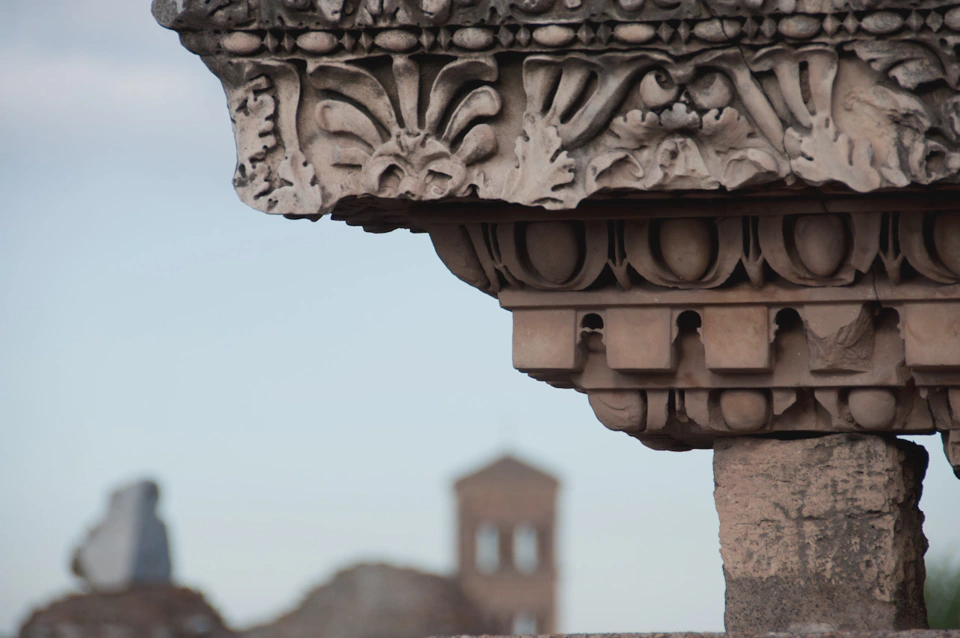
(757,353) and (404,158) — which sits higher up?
(404,158)

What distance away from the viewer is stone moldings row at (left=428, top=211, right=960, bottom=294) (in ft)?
12.4

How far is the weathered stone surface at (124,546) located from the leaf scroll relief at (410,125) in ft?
57.4

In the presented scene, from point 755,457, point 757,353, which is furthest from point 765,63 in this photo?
point 755,457

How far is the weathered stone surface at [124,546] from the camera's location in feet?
67.2

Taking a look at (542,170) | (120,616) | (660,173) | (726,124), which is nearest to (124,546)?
(120,616)

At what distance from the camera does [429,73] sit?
12.3 feet

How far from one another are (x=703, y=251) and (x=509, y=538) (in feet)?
147

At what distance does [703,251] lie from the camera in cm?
392

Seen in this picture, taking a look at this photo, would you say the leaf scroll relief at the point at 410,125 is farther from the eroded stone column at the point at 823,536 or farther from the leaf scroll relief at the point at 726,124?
the eroded stone column at the point at 823,536

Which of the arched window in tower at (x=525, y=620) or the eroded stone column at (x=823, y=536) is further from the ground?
the eroded stone column at (x=823, y=536)

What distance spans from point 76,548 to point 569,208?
19.0 meters

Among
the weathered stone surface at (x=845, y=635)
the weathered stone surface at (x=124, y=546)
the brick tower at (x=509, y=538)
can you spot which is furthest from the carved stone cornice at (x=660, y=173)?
the brick tower at (x=509, y=538)

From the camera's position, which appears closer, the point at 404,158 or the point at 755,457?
the point at 404,158

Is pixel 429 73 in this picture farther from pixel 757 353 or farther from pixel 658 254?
pixel 757 353
